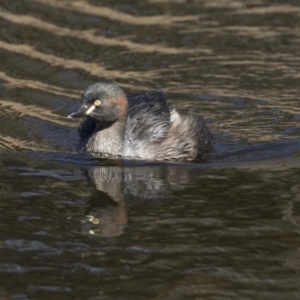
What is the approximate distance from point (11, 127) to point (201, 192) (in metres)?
3.07

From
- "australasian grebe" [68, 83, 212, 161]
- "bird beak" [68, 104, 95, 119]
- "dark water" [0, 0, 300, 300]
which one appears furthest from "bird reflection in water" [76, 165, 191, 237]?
"bird beak" [68, 104, 95, 119]

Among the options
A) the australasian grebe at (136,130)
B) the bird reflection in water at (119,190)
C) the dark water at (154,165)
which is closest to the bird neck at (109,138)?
the australasian grebe at (136,130)

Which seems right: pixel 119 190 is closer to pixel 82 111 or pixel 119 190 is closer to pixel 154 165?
pixel 154 165

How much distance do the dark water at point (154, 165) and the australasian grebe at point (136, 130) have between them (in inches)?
9.5

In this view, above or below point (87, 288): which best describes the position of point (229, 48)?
above

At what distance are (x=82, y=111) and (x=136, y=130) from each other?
1.95ft

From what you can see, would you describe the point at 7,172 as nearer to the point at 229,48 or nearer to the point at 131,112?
the point at 131,112

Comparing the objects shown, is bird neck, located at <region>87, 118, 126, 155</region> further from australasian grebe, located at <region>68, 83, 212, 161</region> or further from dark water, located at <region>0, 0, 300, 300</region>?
dark water, located at <region>0, 0, 300, 300</region>

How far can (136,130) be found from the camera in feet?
29.8

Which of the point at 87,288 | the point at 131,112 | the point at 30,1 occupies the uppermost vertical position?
the point at 30,1

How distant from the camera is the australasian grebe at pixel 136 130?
29.2 feet

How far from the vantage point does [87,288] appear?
5539mm

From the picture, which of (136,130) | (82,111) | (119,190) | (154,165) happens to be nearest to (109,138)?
(136,130)

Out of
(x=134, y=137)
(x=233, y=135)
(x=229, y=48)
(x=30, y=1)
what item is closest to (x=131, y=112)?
(x=134, y=137)
